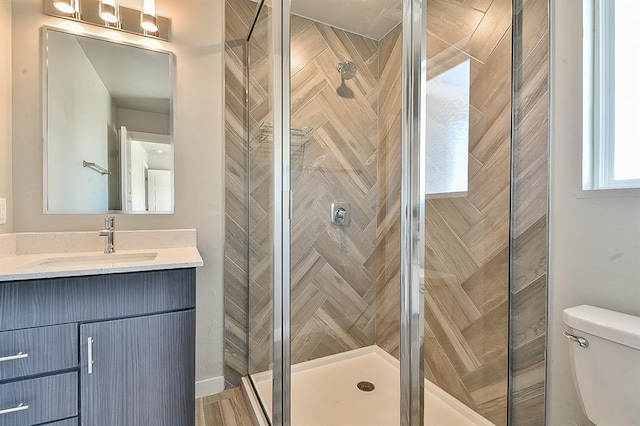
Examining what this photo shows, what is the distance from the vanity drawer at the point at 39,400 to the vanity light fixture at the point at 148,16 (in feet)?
5.91

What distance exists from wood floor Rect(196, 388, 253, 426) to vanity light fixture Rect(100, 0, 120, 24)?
2284 millimetres

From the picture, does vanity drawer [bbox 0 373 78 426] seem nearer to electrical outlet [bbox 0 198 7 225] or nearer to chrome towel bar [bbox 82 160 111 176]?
electrical outlet [bbox 0 198 7 225]

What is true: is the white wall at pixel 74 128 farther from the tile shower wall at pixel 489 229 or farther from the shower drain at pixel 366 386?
the shower drain at pixel 366 386

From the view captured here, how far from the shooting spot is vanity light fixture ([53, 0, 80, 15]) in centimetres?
156

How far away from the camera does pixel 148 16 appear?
172cm

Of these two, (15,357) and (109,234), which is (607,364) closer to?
(15,357)

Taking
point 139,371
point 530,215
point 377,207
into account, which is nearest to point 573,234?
point 530,215

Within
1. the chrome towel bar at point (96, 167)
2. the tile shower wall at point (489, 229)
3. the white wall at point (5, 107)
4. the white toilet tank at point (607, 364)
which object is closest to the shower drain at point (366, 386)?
the tile shower wall at point (489, 229)

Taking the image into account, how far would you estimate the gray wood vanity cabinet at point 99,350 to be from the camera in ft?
3.43

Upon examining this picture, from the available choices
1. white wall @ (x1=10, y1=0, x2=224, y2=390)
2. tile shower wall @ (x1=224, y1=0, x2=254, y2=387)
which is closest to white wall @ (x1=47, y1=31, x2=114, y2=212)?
white wall @ (x1=10, y1=0, x2=224, y2=390)

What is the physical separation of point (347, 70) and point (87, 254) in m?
1.82

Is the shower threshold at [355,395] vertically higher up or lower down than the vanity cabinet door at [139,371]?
lower down

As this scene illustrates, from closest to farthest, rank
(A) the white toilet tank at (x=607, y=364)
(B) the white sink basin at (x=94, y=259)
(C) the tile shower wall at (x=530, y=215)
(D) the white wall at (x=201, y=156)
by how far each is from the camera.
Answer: (A) the white toilet tank at (x=607, y=364) → (C) the tile shower wall at (x=530, y=215) → (B) the white sink basin at (x=94, y=259) → (D) the white wall at (x=201, y=156)

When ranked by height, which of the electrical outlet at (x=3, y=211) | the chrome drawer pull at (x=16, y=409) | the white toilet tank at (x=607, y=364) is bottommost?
the chrome drawer pull at (x=16, y=409)
